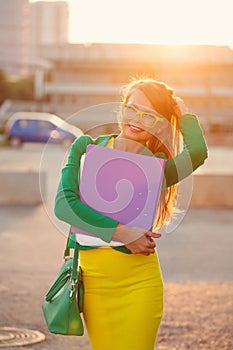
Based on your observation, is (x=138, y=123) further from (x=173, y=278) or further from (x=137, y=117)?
(x=173, y=278)

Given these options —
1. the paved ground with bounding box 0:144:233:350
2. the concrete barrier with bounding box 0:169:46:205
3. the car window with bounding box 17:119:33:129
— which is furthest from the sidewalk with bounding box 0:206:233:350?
the car window with bounding box 17:119:33:129

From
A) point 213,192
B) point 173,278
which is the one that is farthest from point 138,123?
point 213,192

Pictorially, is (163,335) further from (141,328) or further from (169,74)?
(169,74)

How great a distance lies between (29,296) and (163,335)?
1747 mm

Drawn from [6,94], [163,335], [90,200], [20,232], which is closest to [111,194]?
[90,200]

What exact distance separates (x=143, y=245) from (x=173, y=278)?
575 cm

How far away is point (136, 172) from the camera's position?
365cm

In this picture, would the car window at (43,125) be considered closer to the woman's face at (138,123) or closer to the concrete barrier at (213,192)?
the concrete barrier at (213,192)

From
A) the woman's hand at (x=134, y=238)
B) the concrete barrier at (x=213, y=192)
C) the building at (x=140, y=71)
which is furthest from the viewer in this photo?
the building at (x=140, y=71)

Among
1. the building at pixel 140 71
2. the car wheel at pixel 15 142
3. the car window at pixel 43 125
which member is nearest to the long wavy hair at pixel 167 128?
the car wheel at pixel 15 142

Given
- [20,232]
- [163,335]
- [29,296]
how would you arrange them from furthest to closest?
[20,232] → [29,296] → [163,335]

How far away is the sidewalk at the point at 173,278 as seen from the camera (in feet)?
21.8

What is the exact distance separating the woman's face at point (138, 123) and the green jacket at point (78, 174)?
3.7 inches

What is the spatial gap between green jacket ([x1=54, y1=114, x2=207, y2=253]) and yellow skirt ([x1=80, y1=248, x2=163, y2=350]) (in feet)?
0.29
